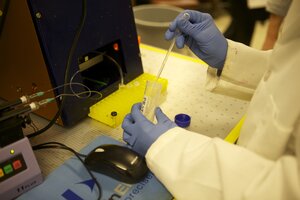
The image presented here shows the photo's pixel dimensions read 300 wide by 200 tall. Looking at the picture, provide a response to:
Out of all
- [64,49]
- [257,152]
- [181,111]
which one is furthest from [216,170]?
[64,49]

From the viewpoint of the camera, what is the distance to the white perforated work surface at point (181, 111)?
672 mm

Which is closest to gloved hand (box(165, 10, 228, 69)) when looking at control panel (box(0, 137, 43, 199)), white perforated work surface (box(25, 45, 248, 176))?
white perforated work surface (box(25, 45, 248, 176))

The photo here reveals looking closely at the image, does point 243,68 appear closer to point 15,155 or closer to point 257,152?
point 257,152

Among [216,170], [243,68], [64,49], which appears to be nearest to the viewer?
[216,170]

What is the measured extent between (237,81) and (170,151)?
1.16ft

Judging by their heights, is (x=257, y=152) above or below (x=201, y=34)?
below

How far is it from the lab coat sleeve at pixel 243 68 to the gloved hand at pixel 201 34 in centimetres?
2

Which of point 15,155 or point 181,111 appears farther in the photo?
point 181,111

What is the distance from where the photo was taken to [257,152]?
0.49 m

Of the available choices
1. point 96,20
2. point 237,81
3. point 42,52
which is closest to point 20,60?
point 42,52

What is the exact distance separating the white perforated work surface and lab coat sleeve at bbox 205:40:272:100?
2.4 inches

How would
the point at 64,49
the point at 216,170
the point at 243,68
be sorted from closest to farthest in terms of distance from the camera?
the point at 216,170
the point at 64,49
the point at 243,68

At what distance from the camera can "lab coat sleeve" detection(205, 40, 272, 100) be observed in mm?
763

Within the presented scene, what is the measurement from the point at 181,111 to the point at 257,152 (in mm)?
311
